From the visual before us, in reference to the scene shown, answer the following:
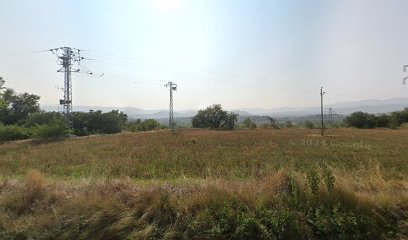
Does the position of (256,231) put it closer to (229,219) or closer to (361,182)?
(229,219)

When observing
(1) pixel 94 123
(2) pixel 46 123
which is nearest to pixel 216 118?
(1) pixel 94 123

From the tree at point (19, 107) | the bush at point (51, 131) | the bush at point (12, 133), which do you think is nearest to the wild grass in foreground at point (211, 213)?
the bush at point (51, 131)

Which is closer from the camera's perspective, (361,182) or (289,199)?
(289,199)

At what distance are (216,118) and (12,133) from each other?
50.6m

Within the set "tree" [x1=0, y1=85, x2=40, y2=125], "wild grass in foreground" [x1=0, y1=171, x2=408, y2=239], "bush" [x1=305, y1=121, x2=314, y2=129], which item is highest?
"tree" [x1=0, y1=85, x2=40, y2=125]

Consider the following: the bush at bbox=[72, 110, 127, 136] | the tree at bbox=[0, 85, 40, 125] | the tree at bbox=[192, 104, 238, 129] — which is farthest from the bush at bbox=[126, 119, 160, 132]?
the tree at bbox=[0, 85, 40, 125]

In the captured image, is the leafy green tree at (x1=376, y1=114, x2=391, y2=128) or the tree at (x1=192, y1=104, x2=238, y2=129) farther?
the tree at (x1=192, y1=104, x2=238, y2=129)

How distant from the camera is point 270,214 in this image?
5988mm

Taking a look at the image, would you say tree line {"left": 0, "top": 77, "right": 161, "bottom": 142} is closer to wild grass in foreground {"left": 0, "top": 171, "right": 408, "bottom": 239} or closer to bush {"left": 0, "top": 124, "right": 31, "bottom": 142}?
bush {"left": 0, "top": 124, "right": 31, "bottom": 142}

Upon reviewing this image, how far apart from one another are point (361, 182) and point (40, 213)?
7021 millimetres

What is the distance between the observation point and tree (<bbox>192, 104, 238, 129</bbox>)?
3526 inches

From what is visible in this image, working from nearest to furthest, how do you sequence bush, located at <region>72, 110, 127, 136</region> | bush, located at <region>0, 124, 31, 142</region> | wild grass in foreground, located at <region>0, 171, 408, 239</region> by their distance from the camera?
wild grass in foreground, located at <region>0, 171, 408, 239</region>
bush, located at <region>0, 124, 31, 142</region>
bush, located at <region>72, 110, 127, 136</region>

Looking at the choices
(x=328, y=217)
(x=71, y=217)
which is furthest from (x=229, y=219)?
(x=71, y=217)

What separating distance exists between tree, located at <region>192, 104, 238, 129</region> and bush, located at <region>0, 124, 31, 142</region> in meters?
45.9
